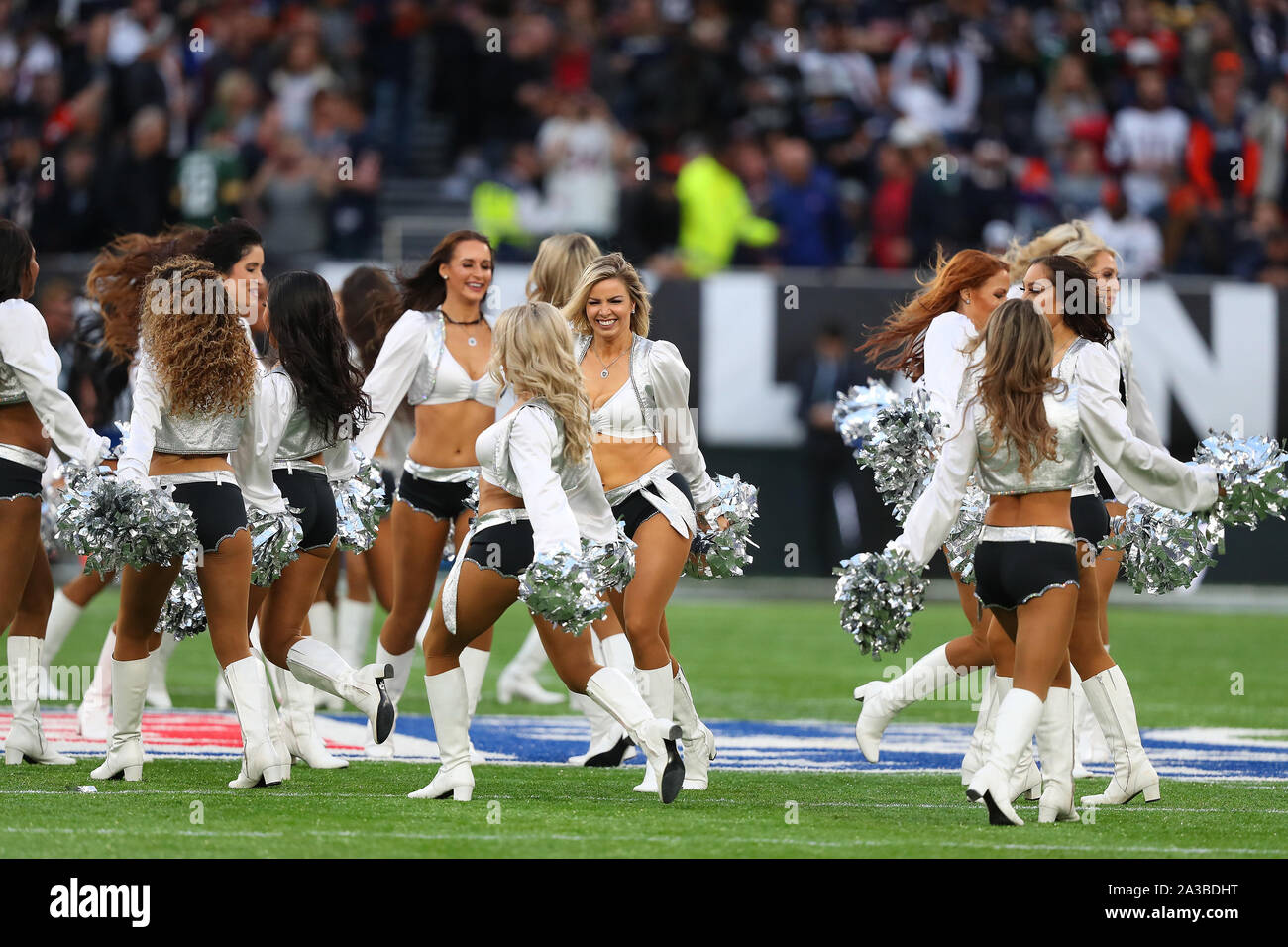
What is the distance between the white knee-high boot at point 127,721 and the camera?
6.80 metres

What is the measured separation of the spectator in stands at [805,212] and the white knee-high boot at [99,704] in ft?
29.2

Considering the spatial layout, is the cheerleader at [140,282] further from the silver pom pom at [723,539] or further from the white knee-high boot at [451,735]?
the silver pom pom at [723,539]

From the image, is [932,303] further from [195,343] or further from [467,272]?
[195,343]

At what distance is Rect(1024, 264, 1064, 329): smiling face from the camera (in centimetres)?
650

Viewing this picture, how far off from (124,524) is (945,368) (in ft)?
9.29

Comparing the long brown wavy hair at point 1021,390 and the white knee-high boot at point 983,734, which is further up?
the long brown wavy hair at point 1021,390

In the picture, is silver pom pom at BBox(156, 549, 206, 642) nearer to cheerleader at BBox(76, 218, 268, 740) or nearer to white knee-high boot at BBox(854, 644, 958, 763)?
cheerleader at BBox(76, 218, 268, 740)

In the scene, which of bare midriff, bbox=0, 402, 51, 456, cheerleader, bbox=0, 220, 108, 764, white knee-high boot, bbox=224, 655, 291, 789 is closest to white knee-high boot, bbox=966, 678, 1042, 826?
white knee-high boot, bbox=224, 655, 291, 789

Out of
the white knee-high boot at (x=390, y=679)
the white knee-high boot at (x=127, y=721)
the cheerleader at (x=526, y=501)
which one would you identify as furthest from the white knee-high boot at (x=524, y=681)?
the cheerleader at (x=526, y=501)

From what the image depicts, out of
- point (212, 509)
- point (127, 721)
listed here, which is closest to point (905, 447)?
point (212, 509)

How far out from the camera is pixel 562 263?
7.48 metres

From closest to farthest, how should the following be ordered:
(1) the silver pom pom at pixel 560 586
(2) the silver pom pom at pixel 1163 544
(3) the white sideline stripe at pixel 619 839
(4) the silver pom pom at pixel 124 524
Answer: (3) the white sideline stripe at pixel 619 839, (1) the silver pom pom at pixel 560 586, (4) the silver pom pom at pixel 124 524, (2) the silver pom pom at pixel 1163 544

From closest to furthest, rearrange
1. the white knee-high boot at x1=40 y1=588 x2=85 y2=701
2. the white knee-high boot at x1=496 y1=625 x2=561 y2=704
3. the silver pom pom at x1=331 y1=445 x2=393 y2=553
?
the silver pom pom at x1=331 y1=445 x2=393 y2=553, the white knee-high boot at x1=40 y1=588 x2=85 y2=701, the white knee-high boot at x1=496 y1=625 x2=561 y2=704
